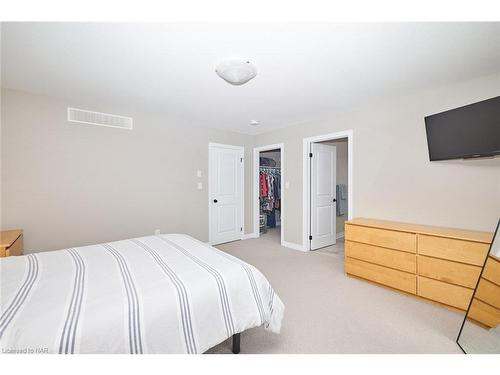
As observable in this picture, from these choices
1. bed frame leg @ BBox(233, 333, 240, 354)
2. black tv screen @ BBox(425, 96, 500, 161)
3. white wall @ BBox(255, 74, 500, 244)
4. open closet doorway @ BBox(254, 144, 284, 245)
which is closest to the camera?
bed frame leg @ BBox(233, 333, 240, 354)

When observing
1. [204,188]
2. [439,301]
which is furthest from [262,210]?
[439,301]

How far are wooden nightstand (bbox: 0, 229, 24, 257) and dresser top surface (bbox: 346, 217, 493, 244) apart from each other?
11.2 ft

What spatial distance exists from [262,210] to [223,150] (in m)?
1.82

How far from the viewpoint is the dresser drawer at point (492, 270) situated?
1.54 meters

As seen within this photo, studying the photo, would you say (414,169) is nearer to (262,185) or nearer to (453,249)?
(453,249)

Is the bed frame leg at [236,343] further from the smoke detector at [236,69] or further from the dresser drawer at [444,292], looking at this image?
the smoke detector at [236,69]

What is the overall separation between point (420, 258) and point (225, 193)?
119 inches

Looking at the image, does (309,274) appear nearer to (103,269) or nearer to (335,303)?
(335,303)

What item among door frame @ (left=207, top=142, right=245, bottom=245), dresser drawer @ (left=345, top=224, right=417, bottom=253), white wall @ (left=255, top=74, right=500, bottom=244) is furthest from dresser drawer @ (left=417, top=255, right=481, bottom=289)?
door frame @ (left=207, top=142, right=245, bottom=245)

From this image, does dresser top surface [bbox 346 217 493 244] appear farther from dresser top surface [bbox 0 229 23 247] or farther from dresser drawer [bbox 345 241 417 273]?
dresser top surface [bbox 0 229 23 247]

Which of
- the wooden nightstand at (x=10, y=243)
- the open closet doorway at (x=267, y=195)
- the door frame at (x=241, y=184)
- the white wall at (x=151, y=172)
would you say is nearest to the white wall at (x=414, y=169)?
the white wall at (x=151, y=172)

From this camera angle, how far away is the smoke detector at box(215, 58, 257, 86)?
177 cm

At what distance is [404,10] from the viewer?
43.3 inches

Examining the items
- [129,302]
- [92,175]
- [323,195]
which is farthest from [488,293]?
[92,175]
